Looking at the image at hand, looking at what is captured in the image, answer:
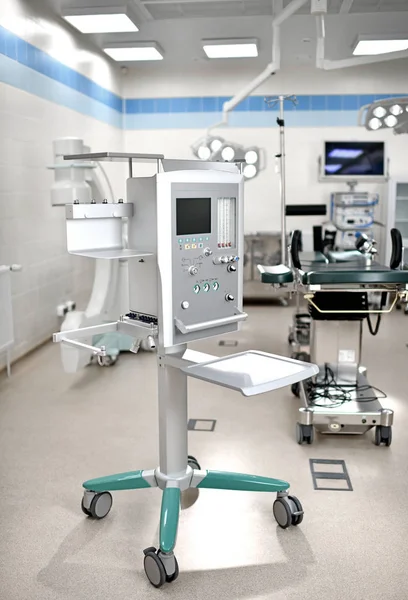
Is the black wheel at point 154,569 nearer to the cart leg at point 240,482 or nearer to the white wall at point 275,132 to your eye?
the cart leg at point 240,482

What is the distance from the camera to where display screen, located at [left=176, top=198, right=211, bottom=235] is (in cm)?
211

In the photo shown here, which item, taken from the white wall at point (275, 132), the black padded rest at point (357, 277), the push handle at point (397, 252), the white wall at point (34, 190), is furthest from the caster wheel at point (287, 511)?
the white wall at point (275, 132)

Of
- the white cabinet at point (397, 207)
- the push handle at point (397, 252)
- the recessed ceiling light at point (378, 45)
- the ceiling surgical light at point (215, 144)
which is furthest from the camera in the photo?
the white cabinet at point (397, 207)

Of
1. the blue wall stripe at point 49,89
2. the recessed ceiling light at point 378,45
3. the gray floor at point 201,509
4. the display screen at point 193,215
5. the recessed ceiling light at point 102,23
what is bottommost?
the gray floor at point 201,509

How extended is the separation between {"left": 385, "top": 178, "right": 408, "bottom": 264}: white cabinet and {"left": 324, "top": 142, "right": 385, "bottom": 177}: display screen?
0.33 meters

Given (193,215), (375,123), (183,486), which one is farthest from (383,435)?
(375,123)

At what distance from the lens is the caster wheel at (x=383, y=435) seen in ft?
10.4

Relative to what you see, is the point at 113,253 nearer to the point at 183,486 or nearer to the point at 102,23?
the point at 183,486

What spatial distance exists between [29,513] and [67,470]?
0.39 meters

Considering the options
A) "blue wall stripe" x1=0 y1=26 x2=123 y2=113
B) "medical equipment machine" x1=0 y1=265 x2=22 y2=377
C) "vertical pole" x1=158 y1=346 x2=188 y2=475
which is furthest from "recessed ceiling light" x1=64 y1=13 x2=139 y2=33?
"vertical pole" x1=158 y1=346 x2=188 y2=475

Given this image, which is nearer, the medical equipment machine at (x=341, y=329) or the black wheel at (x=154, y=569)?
the black wheel at (x=154, y=569)

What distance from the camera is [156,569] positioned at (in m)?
2.07

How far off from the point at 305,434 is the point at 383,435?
41 centimetres

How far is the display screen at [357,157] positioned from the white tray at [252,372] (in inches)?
224
